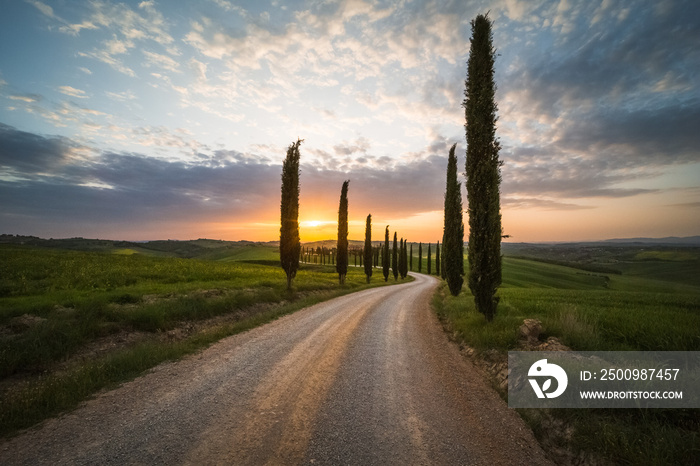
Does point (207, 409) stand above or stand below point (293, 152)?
below

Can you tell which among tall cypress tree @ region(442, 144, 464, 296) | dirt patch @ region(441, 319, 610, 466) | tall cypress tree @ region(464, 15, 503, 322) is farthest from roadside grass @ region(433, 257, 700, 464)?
tall cypress tree @ region(442, 144, 464, 296)

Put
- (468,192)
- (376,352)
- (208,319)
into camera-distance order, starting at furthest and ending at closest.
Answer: (208,319) → (468,192) → (376,352)

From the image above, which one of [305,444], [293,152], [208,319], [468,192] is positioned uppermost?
[293,152]

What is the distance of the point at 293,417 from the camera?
4582 mm

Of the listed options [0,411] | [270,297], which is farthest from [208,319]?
[0,411]

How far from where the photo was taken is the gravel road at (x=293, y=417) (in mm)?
3650

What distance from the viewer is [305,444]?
12.6 ft

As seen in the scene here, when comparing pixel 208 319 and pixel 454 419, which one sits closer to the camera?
pixel 454 419

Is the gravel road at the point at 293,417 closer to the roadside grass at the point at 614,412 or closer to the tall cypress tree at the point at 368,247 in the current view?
the roadside grass at the point at 614,412

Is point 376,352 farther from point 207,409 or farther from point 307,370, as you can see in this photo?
point 207,409

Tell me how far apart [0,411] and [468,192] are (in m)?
→ 13.9

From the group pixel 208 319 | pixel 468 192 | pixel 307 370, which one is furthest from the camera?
pixel 208 319

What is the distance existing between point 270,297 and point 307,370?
1157 centimetres

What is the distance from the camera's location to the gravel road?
144 inches
